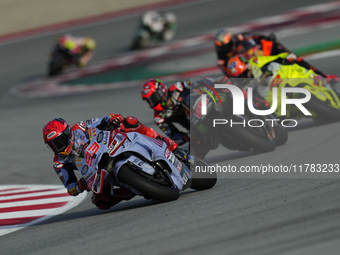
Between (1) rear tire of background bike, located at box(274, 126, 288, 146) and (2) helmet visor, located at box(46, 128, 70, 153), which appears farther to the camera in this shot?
(1) rear tire of background bike, located at box(274, 126, 288, 146)

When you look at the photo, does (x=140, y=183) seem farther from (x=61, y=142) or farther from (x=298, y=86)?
(x=298, y=86)

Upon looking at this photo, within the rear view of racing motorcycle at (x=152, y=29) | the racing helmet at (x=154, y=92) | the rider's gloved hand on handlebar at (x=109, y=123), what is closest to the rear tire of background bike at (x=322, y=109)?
the racing helmet at (x=154, y=92)

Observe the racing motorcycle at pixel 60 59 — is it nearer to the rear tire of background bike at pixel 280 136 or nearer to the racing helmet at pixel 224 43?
the racing helmet at pixel 224 43

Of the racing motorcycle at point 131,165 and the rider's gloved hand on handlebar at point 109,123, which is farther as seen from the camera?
the rider's gloved hand on handlebar at point 109,123

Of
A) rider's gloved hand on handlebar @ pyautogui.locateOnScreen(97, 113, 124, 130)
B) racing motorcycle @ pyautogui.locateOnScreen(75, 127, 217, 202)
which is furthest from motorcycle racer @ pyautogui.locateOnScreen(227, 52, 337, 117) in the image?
racing motorcycle @ pyautogui.locateOnScreen(75, 127, 217, 202)

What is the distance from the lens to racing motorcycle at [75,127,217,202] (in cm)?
573

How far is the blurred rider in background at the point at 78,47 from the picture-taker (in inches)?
805

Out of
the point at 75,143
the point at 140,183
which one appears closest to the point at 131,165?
the point at 140,183

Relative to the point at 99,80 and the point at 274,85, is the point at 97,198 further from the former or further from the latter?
the point at 99,80

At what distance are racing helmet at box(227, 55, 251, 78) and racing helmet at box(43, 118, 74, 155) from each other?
4.04m

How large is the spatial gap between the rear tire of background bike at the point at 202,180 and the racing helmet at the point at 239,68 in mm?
2996

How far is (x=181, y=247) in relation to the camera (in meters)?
4.25

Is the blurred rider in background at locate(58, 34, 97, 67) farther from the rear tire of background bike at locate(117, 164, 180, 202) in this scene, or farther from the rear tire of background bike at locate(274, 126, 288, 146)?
the rear tire of background bike at locate(117, 164, 180, 202)

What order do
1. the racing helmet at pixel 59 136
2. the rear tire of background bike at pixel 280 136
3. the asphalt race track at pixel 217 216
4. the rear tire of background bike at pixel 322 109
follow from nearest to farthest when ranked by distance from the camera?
the asphalt race track at pixel 217 216
the racing helmet at pixel 59 136
the rear tire of background bike at pixel 280 136
the rear tire of background bike at pixel 322 109
